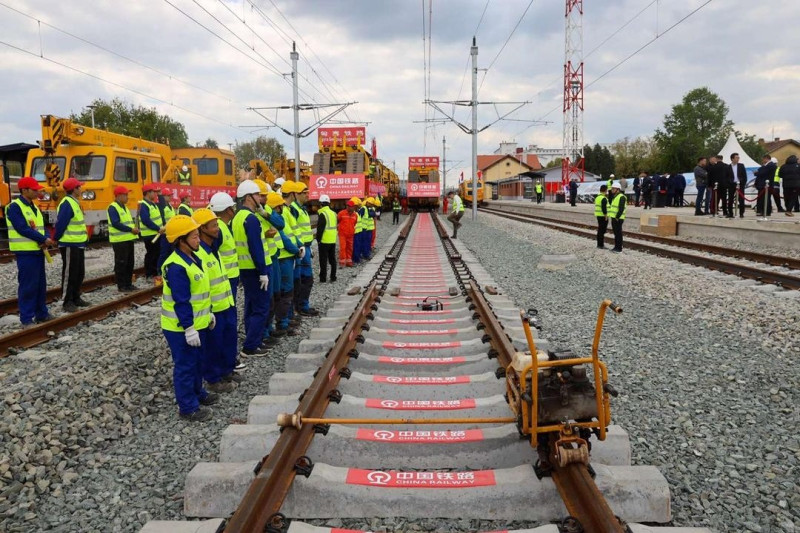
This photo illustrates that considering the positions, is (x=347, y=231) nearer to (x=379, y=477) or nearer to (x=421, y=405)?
(x=421, y=405)

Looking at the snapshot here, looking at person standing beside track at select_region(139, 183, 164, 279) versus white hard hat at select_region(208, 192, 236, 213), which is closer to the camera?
white hard hat at select_region(208, 192, 236, 213)

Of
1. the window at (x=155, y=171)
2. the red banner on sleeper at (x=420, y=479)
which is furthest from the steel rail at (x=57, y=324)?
the window at (x=155, y=171)

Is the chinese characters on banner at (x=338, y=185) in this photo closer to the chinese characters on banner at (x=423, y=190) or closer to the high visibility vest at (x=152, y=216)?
the high visibility vest at (x=152, y=216)

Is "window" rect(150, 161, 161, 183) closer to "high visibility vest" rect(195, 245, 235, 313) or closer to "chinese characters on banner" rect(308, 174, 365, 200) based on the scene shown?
"chinese characters on banner" rect(308, 174, 365, 200)

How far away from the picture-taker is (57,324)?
267 inches

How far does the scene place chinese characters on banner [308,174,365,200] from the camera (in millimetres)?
17109

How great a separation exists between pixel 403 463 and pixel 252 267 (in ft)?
11.1

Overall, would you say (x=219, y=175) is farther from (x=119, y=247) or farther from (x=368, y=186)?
(x=119, y=247)

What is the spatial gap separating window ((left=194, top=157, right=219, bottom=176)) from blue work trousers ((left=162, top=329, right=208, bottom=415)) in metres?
17.8

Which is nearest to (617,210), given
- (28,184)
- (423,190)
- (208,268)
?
(208,268)

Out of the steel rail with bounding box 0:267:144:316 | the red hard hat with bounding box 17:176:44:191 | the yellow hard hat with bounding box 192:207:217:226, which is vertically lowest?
the steel rail with bounding box 0:267:144:316

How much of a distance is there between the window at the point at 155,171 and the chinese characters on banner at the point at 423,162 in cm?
2306

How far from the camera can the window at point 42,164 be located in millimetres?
14719

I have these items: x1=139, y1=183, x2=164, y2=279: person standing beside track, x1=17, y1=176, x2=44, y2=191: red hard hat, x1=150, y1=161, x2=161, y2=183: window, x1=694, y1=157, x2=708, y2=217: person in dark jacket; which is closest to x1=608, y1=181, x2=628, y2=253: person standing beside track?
x1=694, y1=157, x2=708, y2=217: person in dark jacket
